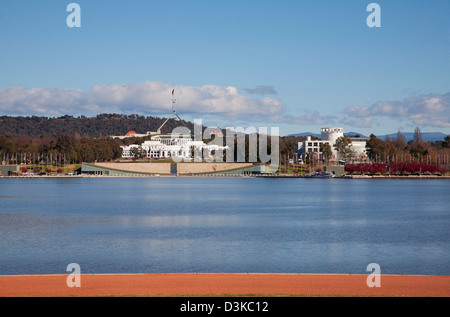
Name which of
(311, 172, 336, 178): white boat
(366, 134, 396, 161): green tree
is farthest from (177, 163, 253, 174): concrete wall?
(366, 134, 396, 161): green tree

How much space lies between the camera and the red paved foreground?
16891mm

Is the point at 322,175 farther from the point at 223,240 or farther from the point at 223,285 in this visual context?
the point at 223,285

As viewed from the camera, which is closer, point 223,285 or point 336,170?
point 223,285

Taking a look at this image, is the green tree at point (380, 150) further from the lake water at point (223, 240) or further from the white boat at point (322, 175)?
the lake water at point (223, 240)

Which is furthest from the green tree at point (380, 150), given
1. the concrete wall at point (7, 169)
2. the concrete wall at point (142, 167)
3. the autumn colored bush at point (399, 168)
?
the concrete wall at point (7, 169)

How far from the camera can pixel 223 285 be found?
1797 centimetres

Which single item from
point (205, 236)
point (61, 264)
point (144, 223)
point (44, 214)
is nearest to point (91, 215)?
point (44, 214)

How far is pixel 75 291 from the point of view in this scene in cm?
1706

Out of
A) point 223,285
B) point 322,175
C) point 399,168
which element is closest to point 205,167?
point 322,175

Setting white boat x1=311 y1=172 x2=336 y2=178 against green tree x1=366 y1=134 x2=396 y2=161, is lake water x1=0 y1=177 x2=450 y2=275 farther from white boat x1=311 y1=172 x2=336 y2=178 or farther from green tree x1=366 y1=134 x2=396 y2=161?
green tree x1=366 y1=134 x2=396 y2=161

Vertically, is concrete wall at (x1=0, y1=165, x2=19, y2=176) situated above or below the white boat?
above

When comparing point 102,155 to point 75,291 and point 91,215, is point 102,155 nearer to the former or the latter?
point 91,215

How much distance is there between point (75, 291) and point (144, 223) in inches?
1145

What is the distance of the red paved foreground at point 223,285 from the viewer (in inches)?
665
